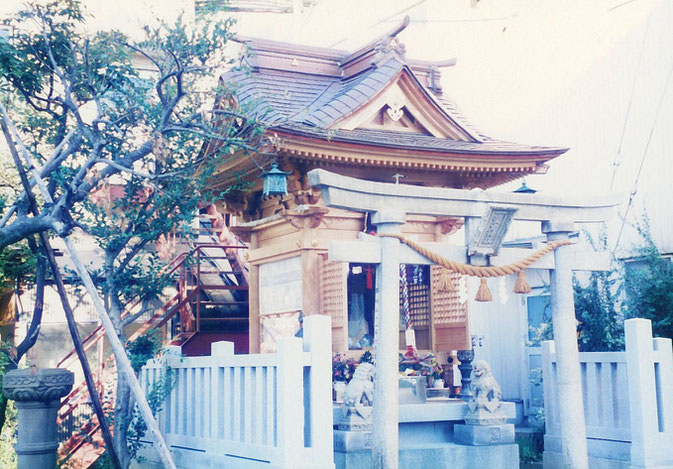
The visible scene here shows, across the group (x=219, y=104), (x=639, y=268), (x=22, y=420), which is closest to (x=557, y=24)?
(x=639, y=268)

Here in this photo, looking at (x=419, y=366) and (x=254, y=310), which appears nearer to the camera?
(x=419, y=366)

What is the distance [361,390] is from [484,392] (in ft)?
6.68

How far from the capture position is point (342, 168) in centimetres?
1338

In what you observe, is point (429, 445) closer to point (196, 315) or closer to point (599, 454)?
point (599, 454)

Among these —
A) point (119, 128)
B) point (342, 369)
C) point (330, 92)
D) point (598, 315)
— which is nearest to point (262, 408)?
point (342, 369)

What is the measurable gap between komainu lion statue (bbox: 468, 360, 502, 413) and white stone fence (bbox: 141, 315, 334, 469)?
3.26 meters

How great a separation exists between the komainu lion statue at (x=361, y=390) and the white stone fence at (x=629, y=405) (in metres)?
3.11

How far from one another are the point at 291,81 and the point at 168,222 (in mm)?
5144

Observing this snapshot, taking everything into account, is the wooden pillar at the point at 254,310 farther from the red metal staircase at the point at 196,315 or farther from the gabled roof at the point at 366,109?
the gabled roof at the point at 366,109

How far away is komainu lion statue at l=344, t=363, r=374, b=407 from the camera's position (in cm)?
1037

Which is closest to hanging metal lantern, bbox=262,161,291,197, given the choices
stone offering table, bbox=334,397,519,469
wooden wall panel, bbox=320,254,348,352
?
wooden wall panel, bbox=320,254,348,352

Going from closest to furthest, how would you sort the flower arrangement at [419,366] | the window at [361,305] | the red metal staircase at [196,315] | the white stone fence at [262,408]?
1. the white stone fence at [262,408]
2. the flower arrangement at [419,366]
3. the window at [361,305]
4. the red metal staircase at [196,315]

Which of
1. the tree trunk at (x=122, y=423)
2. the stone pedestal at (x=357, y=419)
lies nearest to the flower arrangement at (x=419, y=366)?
the stone pedestal at (x=357, y=419)

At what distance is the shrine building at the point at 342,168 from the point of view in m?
13.2
